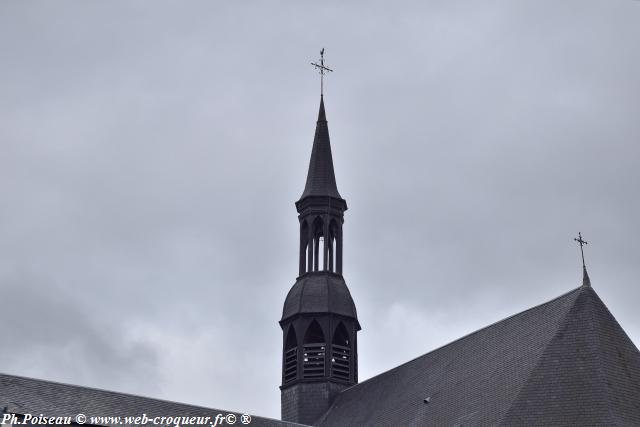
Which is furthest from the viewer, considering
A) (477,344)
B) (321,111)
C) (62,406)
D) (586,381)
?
(321,111)

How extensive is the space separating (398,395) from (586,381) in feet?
33.4

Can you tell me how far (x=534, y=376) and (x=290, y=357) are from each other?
18.4m

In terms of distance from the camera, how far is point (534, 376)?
3559cm

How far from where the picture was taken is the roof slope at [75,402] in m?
37.4

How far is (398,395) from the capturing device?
142 feet

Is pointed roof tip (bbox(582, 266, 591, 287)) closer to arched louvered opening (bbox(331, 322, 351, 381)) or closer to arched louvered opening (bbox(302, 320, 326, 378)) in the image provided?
arched louvered opening (bbox(331, 322, 351, 381))

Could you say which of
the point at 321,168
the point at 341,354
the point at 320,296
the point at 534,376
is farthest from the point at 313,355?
the point at 534,376

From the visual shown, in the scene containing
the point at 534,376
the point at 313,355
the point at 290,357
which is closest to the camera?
the point at 534,376

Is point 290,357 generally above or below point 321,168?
below

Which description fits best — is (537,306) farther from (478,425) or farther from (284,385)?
(284,385)

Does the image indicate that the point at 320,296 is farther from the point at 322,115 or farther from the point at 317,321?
the point at 322,115

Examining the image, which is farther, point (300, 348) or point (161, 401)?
point (300, 348)

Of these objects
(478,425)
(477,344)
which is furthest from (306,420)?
(478,425)

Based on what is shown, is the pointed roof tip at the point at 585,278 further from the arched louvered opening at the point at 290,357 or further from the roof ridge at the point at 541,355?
the arched louvered opening at the point at 290,357
